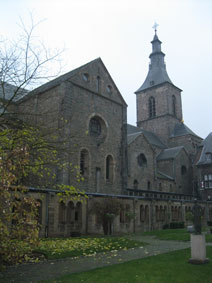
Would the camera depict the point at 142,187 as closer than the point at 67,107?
No

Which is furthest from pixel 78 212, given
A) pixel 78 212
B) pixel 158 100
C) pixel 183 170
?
pixel 158 100

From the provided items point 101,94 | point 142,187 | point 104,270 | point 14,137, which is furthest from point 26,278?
point 142,187

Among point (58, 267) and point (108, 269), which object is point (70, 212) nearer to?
point (58, 267)

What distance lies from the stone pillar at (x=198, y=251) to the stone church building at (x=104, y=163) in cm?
576

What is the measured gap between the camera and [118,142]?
26.7 m

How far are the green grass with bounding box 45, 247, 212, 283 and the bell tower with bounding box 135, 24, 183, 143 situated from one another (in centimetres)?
4585

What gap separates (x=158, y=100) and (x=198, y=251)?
50156 mm

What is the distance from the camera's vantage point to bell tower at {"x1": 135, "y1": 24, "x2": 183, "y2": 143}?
54.8 metres

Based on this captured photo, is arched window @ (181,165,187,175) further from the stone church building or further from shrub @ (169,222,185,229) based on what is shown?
shrub @ (169,222,185,229)

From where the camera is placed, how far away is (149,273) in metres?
7.07

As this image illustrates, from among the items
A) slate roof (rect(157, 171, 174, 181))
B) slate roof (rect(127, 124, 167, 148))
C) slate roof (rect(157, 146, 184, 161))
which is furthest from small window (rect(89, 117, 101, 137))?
slate roof (rect(157, 146, 184, 161))

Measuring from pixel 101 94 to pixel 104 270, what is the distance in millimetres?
19989

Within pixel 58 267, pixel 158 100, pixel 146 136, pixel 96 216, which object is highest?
pixel 158 100

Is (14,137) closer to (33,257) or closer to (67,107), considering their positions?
(33,257)
